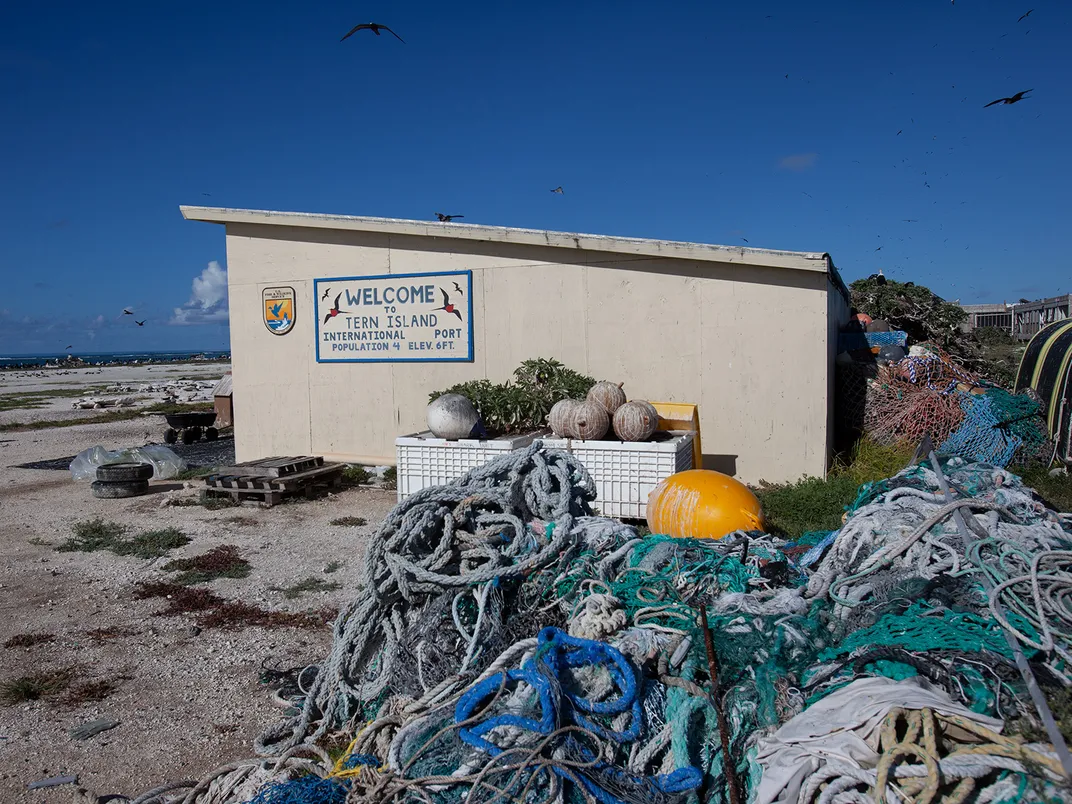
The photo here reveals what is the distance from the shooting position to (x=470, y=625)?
13.8 feet

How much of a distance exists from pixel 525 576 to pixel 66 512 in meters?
8.09

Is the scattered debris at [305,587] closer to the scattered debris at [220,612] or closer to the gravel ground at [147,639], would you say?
the gravel ground at [147,639]

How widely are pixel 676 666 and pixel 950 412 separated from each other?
760 cm

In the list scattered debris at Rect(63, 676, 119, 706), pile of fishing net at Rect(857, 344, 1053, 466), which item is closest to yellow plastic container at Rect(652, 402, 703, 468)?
pile of fishing net at Rect(857, 344, 1053, 466)

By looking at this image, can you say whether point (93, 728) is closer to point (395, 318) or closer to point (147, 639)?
point (147, 639)

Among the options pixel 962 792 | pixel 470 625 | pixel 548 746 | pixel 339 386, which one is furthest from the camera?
pixel 339 386

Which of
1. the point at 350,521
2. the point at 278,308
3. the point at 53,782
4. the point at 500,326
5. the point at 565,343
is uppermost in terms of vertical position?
the point at 278,308

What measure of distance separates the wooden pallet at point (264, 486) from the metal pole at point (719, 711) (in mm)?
7217

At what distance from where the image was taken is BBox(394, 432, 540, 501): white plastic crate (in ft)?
27.2

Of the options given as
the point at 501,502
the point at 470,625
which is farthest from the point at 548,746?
the point at 501,502

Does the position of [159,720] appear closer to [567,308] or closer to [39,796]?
[39,796]

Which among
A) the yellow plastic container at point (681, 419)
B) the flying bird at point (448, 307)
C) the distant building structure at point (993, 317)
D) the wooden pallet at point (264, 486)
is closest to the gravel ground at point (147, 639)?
the wooden pallet at point (264, 486)

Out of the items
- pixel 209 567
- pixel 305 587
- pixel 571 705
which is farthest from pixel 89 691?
pixel 571 705

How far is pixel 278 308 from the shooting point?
38.3 feet
